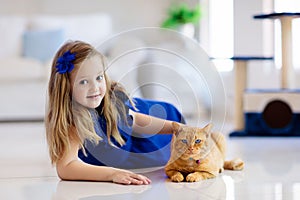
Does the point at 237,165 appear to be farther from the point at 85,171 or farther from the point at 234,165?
the point at 85,171

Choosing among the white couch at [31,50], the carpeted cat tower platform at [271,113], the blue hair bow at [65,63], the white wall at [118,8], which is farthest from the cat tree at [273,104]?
the white wall at [118,8]

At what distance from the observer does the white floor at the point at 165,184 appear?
1413 mm

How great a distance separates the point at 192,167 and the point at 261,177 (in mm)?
229

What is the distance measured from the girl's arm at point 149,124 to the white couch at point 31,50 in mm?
2303

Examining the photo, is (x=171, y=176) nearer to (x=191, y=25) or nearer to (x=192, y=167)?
(x=192, y=167)

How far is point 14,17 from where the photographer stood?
14.5ft

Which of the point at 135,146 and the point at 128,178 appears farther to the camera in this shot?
the point at 135,146

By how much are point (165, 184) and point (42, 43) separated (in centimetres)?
284

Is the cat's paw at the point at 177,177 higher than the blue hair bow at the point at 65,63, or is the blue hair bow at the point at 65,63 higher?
the blue hair bow at the point at 65,63

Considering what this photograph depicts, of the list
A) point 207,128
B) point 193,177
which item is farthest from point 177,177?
point 207,128

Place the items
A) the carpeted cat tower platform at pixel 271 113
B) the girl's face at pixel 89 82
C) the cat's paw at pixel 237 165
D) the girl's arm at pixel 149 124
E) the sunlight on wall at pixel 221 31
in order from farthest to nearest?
the sunlight on wall at pixel 221 31 < the carpeted cat tower platform at pixel 271 113 < the cat's paw at pixel 237 165 < the girl's arm at pixel 149 124 < the girl's face at pixel 89 82

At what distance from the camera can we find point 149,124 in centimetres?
163

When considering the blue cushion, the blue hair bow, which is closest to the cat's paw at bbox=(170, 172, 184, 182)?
the blue hair bow

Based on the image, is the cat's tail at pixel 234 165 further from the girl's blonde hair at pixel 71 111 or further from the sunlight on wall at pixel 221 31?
the sunlight on wall at pixel 221 31
